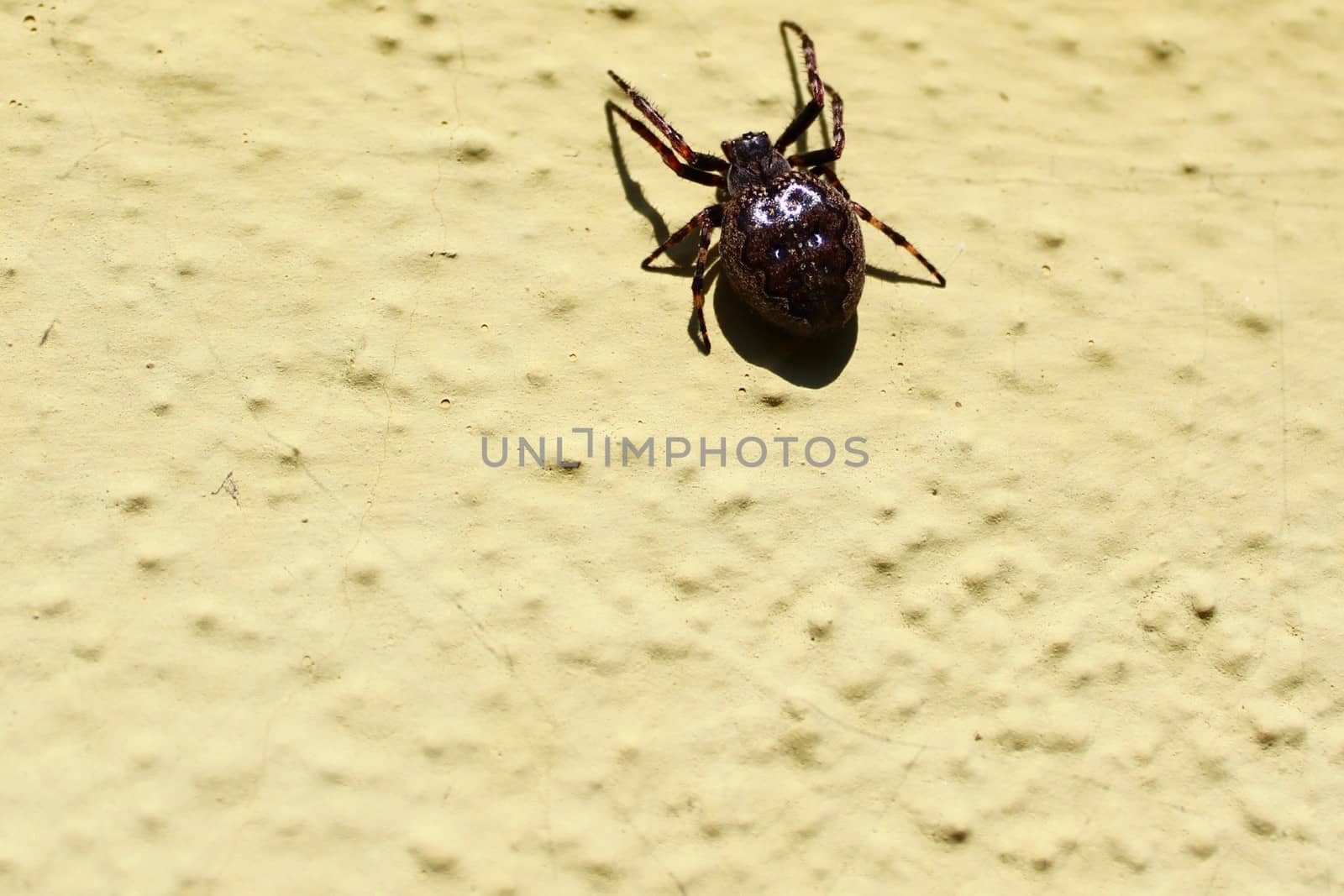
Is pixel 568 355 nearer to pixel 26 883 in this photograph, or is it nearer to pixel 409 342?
pixel 409 342

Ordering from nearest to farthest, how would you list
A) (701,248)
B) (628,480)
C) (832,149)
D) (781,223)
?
(628,480)
(781,223)
(701,248)
(832,149)

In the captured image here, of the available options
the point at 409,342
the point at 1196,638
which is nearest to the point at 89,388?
the point at 409,342

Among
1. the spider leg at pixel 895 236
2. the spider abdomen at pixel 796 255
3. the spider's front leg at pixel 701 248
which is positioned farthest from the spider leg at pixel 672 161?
the spider leg at pixel 895 236

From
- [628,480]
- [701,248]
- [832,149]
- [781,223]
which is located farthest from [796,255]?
[628,480]

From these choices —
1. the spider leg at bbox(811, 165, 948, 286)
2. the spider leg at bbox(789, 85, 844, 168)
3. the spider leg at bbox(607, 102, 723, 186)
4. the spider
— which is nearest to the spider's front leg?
the spider

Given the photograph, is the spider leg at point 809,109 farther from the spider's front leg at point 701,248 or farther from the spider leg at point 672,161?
the spider's front leg at point 701,248

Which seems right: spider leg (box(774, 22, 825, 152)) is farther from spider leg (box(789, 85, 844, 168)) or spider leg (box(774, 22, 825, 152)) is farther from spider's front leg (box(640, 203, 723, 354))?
spider's front leg (box(640, 203, 723, 354))

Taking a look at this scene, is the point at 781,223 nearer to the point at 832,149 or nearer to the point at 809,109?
the point at 832,149
